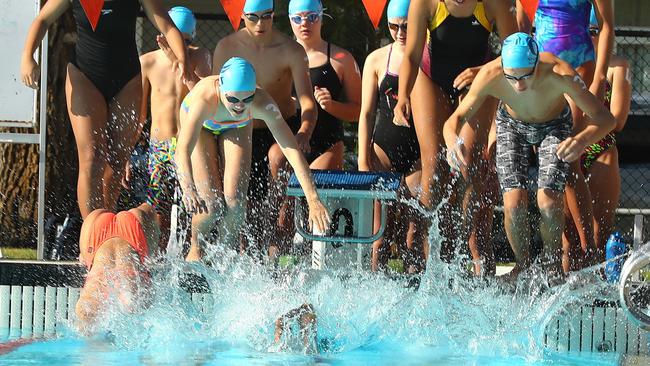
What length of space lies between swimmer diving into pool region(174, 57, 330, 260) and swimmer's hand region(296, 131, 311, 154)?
0.81 ft

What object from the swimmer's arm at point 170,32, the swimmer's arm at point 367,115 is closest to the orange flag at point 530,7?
the swimmer's arm at point 367,115

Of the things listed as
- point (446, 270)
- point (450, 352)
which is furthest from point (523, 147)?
point (450, 352)

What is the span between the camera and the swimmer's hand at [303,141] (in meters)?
6.23

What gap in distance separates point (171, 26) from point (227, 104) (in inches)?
33.0

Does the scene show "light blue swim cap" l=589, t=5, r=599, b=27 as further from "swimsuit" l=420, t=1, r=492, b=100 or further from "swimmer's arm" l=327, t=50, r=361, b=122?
"swimmer's arm" l=327, t=50, r=361, b=122

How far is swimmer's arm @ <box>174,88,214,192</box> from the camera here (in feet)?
19.4

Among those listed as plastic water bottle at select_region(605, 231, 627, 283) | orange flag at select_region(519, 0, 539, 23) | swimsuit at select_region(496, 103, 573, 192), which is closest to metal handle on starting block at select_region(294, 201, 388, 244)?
swimsuit at select_region(496, 103, 573, 192)

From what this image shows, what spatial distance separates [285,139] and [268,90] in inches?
36.1

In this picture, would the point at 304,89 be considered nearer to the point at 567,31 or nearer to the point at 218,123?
the point at 218,123

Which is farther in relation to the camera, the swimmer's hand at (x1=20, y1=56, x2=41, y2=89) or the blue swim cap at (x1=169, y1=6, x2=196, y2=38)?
the blue swim cap at (x1=169, y1=6, x2=196, y2=38)

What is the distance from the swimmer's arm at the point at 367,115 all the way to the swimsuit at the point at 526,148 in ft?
2.68

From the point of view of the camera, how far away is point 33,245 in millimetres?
9195

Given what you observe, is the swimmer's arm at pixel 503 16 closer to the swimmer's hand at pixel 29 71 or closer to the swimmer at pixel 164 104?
the swimmer at pixel 164 104

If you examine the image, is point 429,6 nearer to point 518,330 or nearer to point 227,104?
point 227,104
